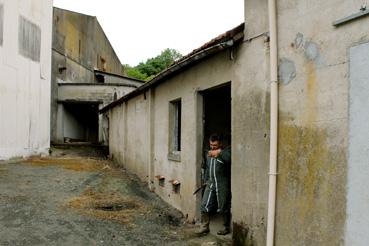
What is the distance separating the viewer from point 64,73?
2753 cm

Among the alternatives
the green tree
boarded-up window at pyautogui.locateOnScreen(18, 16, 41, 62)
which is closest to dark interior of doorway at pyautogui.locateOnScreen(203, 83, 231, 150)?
boarded-up window at pyautogui.locateOnScreen(18, 16, 41, 62)

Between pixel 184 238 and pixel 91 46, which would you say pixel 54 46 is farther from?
pixel 184 238

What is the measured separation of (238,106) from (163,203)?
4780 millimetres

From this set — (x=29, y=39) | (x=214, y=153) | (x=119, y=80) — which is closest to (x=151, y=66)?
(x=119, y=80)

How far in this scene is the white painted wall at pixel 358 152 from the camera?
4113 millimetres

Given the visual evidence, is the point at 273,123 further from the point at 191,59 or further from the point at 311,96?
the point at 191,59

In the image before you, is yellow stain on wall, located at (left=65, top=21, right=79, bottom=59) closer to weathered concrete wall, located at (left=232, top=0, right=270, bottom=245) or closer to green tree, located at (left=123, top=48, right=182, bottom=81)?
weathered concrete wall, located at (left=232, top=0, right=270, bottom=245)

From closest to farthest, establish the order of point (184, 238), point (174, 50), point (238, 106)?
point (238, 106), point (184, 238), point (174, 50)

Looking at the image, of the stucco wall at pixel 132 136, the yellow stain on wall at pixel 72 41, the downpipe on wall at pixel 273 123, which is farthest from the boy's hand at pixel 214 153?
the yellow stain on wall at pixel 72 41

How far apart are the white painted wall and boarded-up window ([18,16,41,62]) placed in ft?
53.2

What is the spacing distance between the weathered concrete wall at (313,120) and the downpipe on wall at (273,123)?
0.07 metres

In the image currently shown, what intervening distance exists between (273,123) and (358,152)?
4.35 feet

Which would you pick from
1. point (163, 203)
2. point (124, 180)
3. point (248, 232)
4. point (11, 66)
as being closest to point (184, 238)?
point (248, 232)

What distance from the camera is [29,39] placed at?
18797mm
